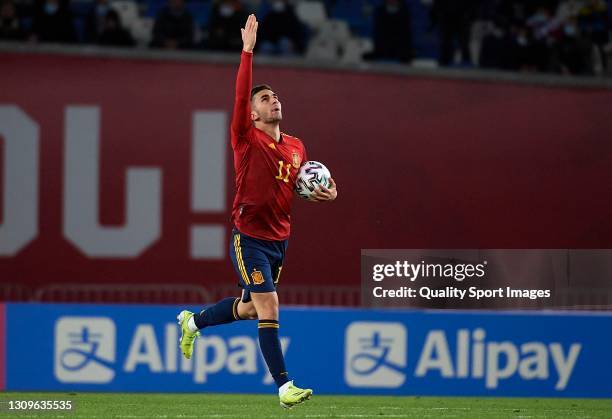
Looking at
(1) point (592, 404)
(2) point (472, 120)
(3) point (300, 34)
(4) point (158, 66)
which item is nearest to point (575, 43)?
(2) point (472, 120)

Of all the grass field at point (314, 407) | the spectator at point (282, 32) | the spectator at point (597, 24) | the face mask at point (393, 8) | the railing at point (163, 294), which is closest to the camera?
the grass field at point (314, 407)

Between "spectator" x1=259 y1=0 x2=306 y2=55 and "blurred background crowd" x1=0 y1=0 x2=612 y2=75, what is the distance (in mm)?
13

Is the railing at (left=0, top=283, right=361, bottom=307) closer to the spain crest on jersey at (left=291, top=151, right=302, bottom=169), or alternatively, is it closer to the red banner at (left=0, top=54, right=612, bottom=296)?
the red banner at (left=0, top=54, right=612, bottom=296)

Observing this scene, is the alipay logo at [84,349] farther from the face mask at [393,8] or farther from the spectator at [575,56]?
the spectator at [575,56]

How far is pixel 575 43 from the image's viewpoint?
16688mm

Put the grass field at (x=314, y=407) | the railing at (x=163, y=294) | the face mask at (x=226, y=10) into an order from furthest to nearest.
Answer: the face mask at (x=226, y=10) < the railing at (x=163, y=294) < the grass field at (x=314, y=407)

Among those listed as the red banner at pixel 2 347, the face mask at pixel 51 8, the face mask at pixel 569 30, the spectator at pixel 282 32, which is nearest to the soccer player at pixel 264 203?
the red banner at pixel 2 347

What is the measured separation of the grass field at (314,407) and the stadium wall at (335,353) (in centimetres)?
33

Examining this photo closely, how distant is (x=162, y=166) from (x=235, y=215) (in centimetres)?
695

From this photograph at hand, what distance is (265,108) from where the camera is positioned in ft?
31.5

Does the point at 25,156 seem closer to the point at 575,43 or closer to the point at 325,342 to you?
the point at 325,342

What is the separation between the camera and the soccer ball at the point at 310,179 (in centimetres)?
948

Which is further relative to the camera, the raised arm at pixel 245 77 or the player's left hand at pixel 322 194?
the player's left hand at pixel 322 194

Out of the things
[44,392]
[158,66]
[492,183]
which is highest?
[158,66]
